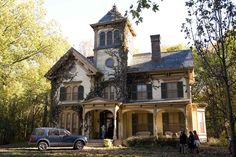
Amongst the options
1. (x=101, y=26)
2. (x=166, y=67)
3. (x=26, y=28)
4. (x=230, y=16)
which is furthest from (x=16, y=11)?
(x=230, y=16)

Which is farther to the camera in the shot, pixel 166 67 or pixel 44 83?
pixel 44 83

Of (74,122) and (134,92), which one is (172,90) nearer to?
(134,92)

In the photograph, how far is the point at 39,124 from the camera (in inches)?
1496

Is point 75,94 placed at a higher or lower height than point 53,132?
higher

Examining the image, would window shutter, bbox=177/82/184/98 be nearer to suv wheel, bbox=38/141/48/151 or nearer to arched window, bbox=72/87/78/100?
arched window, bbox=72/87/78/100

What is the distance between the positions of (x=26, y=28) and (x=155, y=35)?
13.1 meters

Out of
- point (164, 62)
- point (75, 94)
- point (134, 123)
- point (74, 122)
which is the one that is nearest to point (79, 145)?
point (74, 122)

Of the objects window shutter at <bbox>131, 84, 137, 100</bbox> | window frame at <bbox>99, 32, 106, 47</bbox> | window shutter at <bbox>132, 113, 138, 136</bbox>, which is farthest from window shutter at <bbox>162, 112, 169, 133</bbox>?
window frame at <bbox>99, 32, 106, 47</bbox>

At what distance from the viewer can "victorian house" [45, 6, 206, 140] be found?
26344 millimetres

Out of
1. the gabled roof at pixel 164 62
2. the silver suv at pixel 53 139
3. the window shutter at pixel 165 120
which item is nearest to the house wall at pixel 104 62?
the gabled roof at pixel 164 62

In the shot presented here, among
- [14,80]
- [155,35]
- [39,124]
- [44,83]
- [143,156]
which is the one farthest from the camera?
[39,124]

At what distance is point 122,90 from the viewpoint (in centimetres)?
2808

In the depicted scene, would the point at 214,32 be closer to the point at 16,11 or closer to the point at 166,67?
the point at 166,67

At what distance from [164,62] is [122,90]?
→ 5.10 meters
